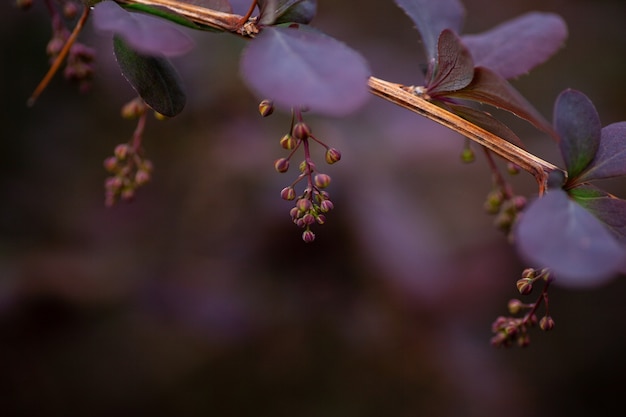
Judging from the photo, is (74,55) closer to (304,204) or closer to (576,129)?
(304,204)

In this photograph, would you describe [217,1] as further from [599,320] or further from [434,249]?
[599,320]

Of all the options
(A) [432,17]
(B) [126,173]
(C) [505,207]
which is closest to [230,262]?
(B) [126,173]

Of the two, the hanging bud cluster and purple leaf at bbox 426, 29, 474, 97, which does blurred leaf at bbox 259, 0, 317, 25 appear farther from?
the hanging bud cluster

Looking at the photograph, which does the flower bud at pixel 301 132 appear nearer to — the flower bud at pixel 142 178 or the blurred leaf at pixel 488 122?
the blurred leaf at pixel 488 122

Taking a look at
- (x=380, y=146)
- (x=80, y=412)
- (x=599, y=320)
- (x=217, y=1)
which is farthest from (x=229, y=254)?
(x=599, y=320)

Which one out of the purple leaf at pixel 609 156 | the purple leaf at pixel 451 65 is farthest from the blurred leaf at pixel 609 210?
A: the purple leaf at pixel 451 65
